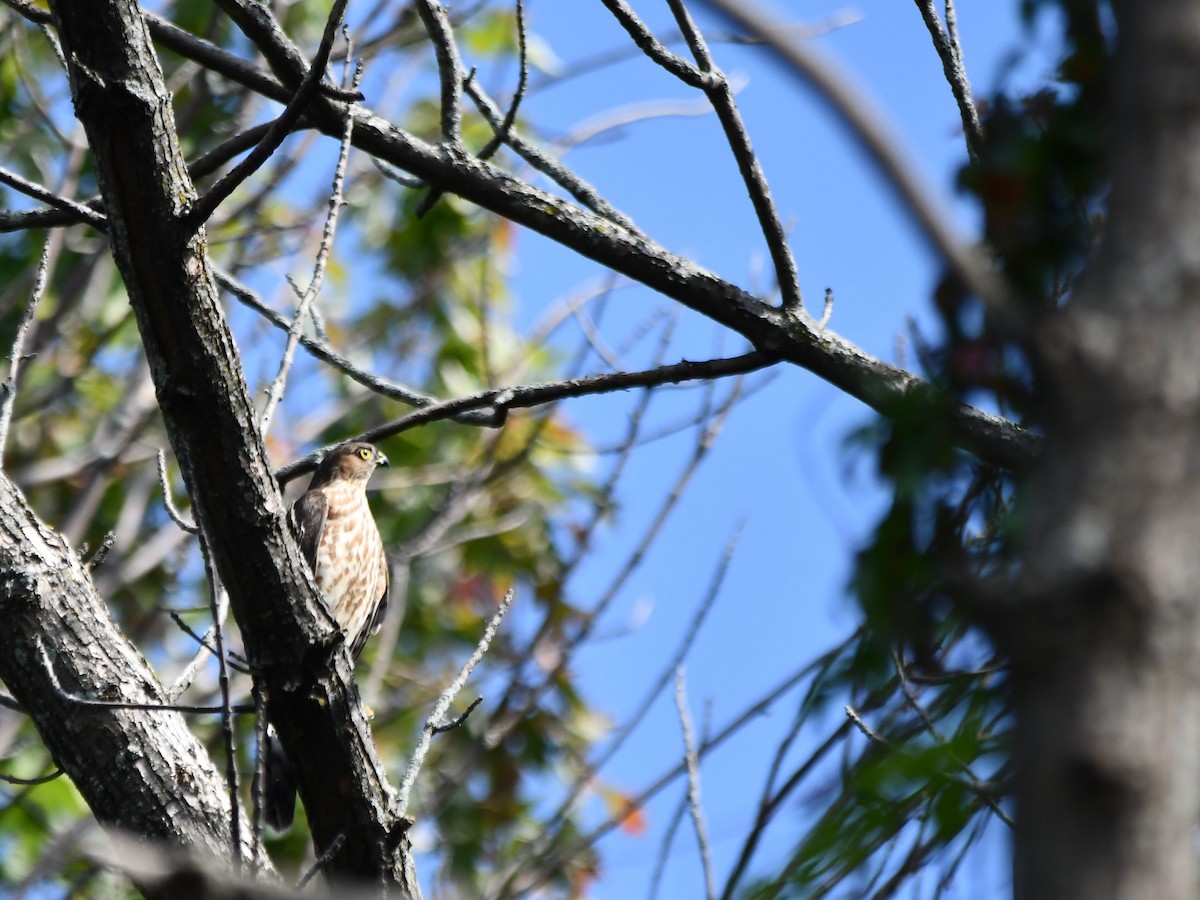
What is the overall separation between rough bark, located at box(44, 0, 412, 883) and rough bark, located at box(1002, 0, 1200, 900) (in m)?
1.94

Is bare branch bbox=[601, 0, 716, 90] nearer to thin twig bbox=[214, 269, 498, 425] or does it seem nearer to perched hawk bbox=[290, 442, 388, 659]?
thin twig bbox=[214, 269, 498, 425]

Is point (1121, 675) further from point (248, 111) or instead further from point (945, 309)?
point (248, 111)

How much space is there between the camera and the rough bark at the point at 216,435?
2.58m

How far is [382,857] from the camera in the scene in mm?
3016

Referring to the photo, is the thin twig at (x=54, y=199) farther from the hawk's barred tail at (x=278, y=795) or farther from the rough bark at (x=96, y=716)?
the hawk's barred tail at (x=278, y=795)

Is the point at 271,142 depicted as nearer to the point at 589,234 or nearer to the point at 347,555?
the point at 589,234

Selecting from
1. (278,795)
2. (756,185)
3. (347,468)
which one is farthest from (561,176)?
(347,468)

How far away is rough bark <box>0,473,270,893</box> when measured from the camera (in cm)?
303

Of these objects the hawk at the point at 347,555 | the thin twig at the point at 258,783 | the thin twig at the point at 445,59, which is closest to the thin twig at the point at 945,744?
the thin twig at the point at 258,783

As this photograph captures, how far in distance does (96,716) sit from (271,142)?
138 centimetres

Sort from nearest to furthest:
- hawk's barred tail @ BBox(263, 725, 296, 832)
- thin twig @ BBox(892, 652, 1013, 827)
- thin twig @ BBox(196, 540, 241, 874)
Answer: thin twig @ BBox(892, 652, 1013, 827)
thin twig @ BBox(196, 540, 241, 874)
hawk's barred tail @ BBox(263, 725, 296, 832)

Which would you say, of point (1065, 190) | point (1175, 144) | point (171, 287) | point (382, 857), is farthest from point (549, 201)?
point (1175, 144)

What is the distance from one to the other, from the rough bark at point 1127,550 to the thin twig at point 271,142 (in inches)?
67.8

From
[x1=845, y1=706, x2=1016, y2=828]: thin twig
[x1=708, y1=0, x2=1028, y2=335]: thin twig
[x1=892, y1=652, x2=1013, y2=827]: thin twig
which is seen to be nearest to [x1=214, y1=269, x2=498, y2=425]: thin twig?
[x1=892, y1=652, x2=1013, y2=827]: thin twig
